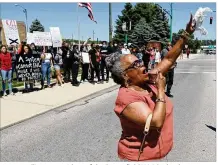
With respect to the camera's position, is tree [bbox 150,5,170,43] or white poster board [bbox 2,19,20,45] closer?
white poster board [bbox 2,19,20,45]

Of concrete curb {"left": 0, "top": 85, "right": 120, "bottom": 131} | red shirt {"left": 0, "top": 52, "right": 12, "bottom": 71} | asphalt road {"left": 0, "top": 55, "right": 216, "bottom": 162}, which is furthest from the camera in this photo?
red shirt {"left": 0, "top": 52, "right": 12, "bottom": 71}

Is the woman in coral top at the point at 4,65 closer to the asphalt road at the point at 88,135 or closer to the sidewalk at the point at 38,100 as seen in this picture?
the sidewalk at the point at 38,100

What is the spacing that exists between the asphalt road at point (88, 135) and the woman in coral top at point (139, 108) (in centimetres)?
208

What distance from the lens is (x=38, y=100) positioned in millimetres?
9898

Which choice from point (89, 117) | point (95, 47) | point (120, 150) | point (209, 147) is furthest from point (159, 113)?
point (95, 47)

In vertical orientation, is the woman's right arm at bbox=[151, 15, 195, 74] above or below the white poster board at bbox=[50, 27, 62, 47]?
below

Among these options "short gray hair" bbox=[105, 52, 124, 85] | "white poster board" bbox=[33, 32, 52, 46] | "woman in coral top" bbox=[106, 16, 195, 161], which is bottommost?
"woman in coral top" bbox=[106, 16, 195, 161]

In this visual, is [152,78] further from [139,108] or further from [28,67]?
[28,67]

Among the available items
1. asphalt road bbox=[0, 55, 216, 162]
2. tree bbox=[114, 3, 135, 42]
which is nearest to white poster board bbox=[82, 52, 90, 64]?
asphalt road bbox=[0, 55, 216, 162]

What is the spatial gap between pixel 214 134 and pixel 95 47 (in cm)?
842

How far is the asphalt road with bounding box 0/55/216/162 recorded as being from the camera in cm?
511

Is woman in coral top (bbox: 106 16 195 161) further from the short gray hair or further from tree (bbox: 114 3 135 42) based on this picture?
tree (bbox: 114 3 135 42)

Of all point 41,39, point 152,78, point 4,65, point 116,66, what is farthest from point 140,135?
point 41,39

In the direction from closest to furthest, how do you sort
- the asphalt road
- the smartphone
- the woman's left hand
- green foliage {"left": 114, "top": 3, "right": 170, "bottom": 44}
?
the smartphone, the woman's left hand, the asphalt road, green foliage {"left": 114, "top": 3, "right": 170, "bottom": 44}
